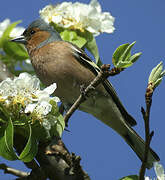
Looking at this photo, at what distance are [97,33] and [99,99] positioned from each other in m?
0.89

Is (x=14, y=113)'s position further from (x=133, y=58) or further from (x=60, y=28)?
(x=60, y=28)

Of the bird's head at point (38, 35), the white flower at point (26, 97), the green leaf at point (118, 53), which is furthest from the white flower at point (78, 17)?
the green leaf at point (118, 53)

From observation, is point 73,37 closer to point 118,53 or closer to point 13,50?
point 13,50

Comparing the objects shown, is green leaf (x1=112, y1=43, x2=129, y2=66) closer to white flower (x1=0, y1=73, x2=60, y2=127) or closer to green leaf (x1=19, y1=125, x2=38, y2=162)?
white flower (x1=0, y1=73, x2=60, y2=127)

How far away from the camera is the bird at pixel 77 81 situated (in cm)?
432

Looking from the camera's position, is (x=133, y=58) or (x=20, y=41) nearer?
(x=133, y=58)

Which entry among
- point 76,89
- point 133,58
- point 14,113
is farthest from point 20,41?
point 133,58

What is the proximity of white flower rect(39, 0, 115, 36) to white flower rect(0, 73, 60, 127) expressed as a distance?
170 centimetres

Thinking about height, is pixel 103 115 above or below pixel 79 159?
below

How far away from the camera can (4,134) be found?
2.27 m

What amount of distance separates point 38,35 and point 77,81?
4.15 ft

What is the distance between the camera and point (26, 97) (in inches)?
97.0

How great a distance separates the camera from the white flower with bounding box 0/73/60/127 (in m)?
2.41

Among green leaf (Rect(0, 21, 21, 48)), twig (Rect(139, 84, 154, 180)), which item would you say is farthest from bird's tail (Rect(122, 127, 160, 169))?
twig (Rect(139, 84, 154, 180))
